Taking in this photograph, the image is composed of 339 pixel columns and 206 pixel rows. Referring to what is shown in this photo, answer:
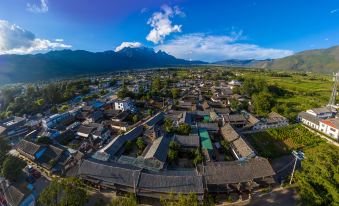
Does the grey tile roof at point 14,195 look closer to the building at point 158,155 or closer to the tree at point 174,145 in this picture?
the building at point 158,155

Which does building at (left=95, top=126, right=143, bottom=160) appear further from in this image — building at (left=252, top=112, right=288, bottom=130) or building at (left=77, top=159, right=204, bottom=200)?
building at (left=252, top=112, right=288, bottom=130)

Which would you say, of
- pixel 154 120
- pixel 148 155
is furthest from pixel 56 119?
pixel 148 155

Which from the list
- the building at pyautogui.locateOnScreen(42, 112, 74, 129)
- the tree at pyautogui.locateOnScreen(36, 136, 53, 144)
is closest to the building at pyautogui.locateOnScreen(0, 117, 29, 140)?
the building at pyautogui.locateOnScreen(42, 112, 74, 129)

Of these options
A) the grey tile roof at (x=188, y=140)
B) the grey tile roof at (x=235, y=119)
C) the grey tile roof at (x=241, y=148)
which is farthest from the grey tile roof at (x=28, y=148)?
the grey tile roof at (x=235, y=119)

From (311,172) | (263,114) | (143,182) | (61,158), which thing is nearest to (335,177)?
(311,172)

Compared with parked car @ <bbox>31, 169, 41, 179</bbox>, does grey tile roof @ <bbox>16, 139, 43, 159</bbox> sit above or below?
above
